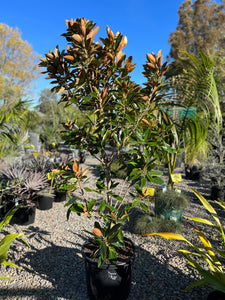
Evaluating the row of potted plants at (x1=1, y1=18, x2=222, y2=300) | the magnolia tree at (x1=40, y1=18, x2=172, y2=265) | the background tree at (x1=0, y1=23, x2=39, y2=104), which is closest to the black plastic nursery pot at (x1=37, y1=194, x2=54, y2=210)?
the row of potted plants at (x1=1, y1=18, x2=222, y2=300)

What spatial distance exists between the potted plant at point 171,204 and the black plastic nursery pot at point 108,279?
1369 millimetres

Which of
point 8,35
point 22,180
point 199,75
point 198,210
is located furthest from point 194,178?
point 8,35

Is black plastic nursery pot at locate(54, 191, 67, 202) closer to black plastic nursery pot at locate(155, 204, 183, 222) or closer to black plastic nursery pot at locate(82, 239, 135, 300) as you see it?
black plastic nursery pot at locate(155, 204, 183, 222)

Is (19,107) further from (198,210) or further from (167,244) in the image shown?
(198,210)

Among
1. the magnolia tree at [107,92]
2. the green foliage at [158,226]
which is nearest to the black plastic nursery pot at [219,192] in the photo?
the green foliage at [158,226]

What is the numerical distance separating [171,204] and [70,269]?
159 centimetres

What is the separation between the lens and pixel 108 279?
1.52 m

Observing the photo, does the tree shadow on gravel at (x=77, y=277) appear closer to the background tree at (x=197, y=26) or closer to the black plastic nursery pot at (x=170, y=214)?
the black plastic nursery pot at (x=170, y=214)

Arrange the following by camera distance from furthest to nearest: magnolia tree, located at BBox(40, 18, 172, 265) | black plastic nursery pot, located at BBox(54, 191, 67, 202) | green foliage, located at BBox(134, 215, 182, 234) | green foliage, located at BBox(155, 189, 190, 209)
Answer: black plastic nursery pot, located at BBox(54, 191, 67, 202)
green foliage, located at BBox(155, 189, 190, 209)
green foliage, located at BBox(134, 215, 182, 234)
magnolia tree, located at BBox(40, 18, 172, 265)

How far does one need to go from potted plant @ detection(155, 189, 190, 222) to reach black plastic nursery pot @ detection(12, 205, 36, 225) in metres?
1.95

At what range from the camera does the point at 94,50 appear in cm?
117

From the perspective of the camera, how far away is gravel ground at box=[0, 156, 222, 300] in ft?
5.70

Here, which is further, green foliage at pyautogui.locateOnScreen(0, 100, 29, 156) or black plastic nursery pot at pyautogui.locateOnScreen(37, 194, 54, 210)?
black plastic nursery pot at pyautogui.locateOnScreen(37, 194, 54, 210)

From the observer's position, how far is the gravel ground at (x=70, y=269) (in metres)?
1.74
